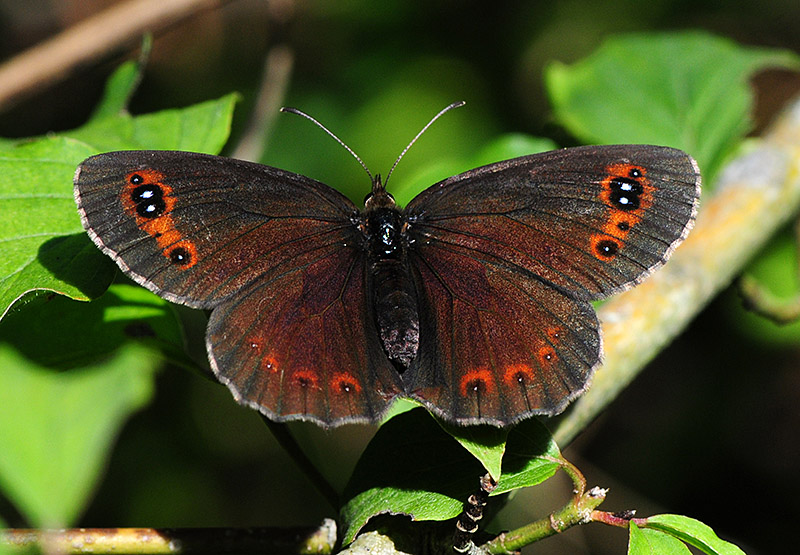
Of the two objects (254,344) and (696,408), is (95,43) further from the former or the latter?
(696,408)

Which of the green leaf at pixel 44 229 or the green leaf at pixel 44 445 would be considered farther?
the green leaf at pixel 44 229

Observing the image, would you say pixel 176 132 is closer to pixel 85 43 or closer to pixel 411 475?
pixel 411 475

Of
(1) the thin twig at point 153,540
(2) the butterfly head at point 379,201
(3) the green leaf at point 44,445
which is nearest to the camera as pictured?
(3) the green leaf at point 44,445

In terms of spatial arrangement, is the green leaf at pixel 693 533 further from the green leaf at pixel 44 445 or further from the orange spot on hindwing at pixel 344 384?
the green leaf at pixel 44 445

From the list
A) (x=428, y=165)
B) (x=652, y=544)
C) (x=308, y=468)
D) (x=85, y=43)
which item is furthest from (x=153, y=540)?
(x=428, y=165)

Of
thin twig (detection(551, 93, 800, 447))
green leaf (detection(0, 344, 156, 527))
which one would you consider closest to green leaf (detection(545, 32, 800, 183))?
thin twig (detection(551, 93, 800, 447))

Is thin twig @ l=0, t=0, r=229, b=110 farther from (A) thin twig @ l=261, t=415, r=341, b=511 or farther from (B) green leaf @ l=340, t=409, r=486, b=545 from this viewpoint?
(B) green leaf @ l=340, t=409, r=486, b=545

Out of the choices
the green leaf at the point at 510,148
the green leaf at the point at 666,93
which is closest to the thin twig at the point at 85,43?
the green leaf at the point at 510,148

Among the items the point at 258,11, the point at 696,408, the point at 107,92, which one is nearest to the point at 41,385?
the point at 107,92
